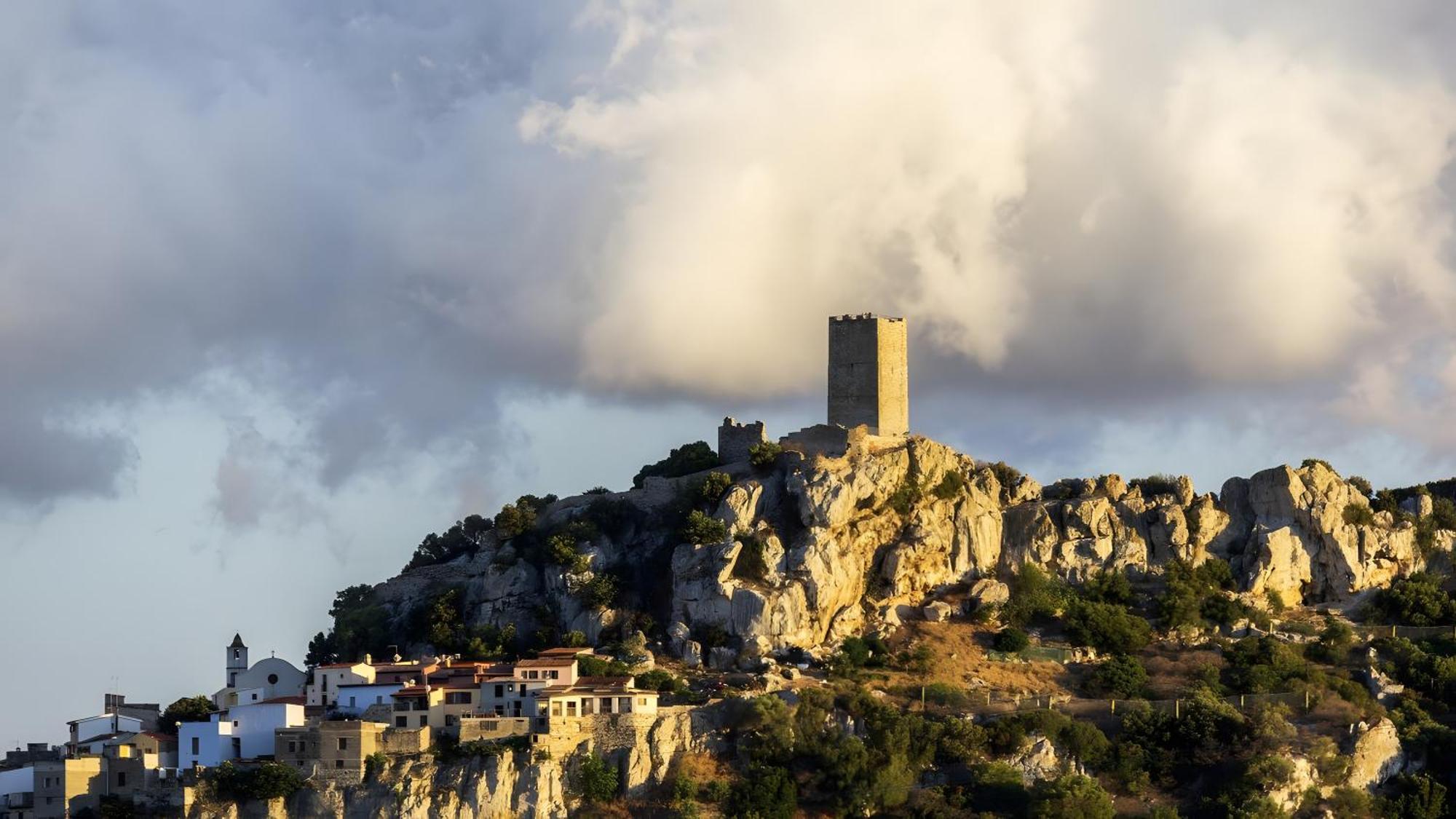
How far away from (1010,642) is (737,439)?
13512 millimetres

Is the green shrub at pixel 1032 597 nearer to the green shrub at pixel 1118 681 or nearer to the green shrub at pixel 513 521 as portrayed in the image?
the green shrub at pixel 1118 681

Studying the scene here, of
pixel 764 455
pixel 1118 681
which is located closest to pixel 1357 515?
pixel 1118 681

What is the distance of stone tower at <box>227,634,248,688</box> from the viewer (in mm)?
104375

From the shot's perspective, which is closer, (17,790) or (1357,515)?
(17,790)

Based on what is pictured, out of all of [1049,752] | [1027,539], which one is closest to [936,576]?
[1027,539]

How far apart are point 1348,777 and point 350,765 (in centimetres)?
3231

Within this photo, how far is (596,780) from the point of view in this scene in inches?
3711

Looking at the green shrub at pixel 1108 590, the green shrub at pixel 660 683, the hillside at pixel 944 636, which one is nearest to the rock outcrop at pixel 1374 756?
the hillside at pixel 944 636

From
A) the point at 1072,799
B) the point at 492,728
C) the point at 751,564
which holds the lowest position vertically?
the point at 1072,799

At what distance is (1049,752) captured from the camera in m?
95.8

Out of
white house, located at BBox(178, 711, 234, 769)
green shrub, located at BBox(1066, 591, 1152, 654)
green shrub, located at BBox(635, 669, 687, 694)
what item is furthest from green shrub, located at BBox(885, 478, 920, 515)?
white house, located at BBox(178, 711, 234, 769)


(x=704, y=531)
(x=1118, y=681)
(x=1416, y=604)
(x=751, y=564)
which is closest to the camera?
(x=1118, y=681)

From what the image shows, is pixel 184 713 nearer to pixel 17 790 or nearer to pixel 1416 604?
pixel 17 790

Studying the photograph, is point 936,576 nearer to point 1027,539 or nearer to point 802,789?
point 1027,539
